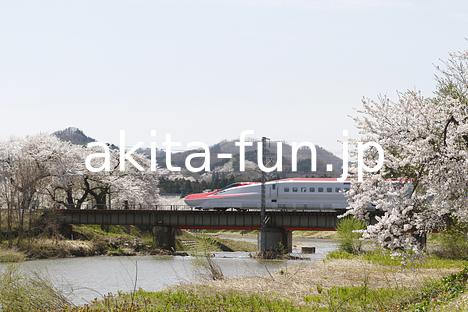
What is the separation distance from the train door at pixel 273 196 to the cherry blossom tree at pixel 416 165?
48.1 meters

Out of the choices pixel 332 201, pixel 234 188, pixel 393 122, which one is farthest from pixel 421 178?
pixel 234 188

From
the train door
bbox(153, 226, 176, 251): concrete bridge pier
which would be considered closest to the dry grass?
the train door

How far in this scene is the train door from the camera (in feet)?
252

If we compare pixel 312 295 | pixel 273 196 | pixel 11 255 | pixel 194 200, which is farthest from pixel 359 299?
pixel 194 200

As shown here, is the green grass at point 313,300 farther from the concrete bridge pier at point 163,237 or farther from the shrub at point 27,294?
the concrete bridge pier at point 163,237

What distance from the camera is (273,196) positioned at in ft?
252

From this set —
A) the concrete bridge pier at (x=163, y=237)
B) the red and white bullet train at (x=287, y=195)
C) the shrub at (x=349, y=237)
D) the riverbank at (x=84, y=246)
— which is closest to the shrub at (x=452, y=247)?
the shrub at (x=349, y=237)

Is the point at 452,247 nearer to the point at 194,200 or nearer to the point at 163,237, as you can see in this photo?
the point at 194,200

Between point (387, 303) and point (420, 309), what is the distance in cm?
256

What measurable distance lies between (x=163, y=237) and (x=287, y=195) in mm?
14421

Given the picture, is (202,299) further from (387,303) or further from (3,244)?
(3,244)

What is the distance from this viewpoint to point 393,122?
2639 centimetres

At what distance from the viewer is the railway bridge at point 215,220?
73438 mm

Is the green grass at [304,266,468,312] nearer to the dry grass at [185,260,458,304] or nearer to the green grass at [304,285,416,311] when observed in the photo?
the green grass at [304,285,416,311]
